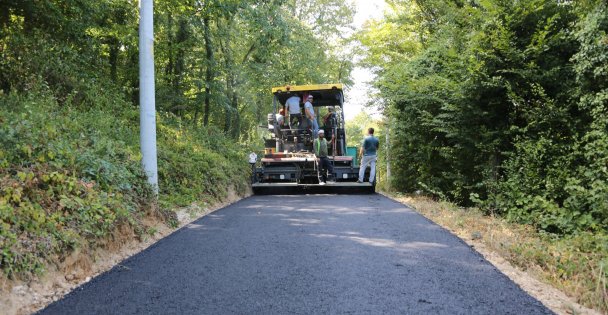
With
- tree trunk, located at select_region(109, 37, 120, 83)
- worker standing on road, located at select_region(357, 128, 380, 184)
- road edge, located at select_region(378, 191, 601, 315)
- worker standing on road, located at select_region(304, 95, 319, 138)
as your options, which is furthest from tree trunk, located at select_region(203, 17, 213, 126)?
road edge, located at select_region(378, 191, 601, 315)

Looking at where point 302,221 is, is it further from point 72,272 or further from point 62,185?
point 72,272

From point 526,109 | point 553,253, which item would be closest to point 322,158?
point 526,109

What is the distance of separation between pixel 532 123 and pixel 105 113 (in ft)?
29.7

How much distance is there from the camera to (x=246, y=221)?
7.82m

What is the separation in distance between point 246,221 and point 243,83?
51.1 feet

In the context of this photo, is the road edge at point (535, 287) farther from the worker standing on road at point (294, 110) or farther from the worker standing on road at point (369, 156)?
the worker standing on road at point (294, 110)

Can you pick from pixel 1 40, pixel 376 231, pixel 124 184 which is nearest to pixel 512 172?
pixel 376 231

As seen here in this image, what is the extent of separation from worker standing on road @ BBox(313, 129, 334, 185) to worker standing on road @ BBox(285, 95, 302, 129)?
1450 mm

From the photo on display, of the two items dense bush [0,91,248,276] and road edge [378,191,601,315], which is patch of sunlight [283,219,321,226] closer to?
dense bush [0,91,248,276]

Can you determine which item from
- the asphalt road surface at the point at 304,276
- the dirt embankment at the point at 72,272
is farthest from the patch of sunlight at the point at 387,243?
the dirt embankment at the point at 72,272

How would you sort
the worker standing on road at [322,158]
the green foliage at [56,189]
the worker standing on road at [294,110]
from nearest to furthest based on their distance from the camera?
the green foliage at [56,189] → the worker standing on road at [322,158] → the worker standing on road at [294,110]

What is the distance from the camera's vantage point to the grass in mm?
4230

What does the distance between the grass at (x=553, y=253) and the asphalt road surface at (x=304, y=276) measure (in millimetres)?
430

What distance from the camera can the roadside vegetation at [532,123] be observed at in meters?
6.03
